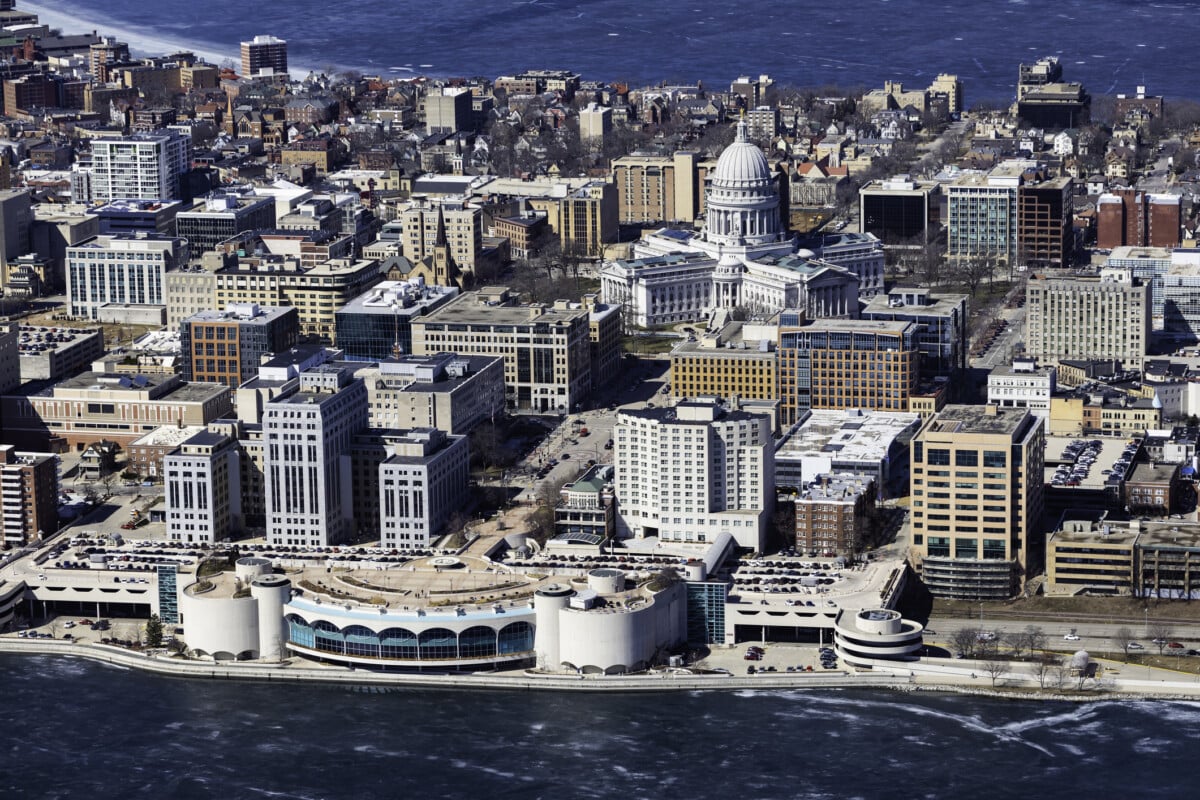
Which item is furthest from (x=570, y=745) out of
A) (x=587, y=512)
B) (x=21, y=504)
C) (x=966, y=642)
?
(x=21, y=504)

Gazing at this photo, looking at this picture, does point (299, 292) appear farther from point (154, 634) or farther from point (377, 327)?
point (154, 634)

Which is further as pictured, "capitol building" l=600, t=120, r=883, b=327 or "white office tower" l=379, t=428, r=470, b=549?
"capitol building" l=600, t=120, r=883, b=327

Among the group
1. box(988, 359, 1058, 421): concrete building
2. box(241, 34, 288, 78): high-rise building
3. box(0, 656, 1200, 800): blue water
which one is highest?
box(241, 34, 288, 78): high-rise building

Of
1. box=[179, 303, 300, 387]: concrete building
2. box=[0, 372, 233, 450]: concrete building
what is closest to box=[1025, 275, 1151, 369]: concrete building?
box=[179, 303, 300, 387]: concrete building

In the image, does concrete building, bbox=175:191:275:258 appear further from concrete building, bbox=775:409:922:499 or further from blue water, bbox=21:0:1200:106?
blue water, bbox=21:0:1200:106

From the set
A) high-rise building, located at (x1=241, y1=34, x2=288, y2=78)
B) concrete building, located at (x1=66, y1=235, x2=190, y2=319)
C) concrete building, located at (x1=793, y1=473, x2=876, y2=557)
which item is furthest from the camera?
high-rise building, located at (x1=241, y1=34, x2=288, y2=78)

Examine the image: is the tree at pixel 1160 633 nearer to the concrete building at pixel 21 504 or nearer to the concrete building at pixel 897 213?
the concrete building at pixel 21 504
